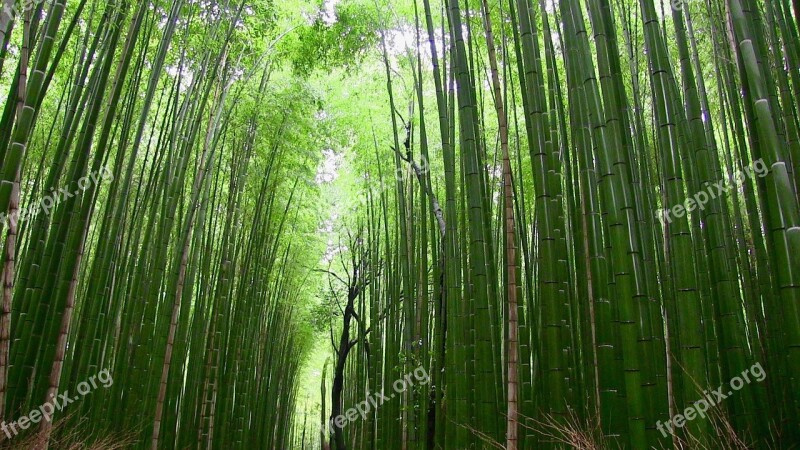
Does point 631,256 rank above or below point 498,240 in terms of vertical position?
below

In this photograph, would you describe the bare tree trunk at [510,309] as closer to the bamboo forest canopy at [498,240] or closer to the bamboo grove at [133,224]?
the bamboo forest canopy at [498,240]

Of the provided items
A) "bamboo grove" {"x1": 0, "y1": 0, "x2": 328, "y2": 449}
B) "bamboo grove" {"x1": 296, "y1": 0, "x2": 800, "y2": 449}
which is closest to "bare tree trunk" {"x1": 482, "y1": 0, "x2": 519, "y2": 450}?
"bamboo grove" {"x1": 296, "y1": 0, "x2": 800, "y2": 449}

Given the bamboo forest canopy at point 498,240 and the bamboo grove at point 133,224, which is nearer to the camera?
the bamboo forest canopy at point 498,240

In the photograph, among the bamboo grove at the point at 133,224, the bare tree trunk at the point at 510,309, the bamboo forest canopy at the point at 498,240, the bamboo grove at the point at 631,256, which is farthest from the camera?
the bamboo grove at the point at 133,224

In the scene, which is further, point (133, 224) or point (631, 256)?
point (133, 224)

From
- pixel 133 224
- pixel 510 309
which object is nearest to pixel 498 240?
pixel 510 309

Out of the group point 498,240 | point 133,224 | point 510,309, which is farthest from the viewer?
point 498,240

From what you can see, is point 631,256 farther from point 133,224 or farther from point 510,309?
point 133,224

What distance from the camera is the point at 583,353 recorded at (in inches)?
100

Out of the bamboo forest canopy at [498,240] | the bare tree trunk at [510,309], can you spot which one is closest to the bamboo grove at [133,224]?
the bamboo forest canopy at [498,240]

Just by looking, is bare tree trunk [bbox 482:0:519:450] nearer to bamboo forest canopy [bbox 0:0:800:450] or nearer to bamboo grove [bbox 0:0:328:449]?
bamboo forest canopy [bbox 0:0:800:450]

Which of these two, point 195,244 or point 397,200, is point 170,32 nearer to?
point 195,244

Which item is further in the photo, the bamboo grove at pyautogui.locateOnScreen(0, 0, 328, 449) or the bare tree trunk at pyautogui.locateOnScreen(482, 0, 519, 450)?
the bamboo grove at pyautogui.locateOnScreen(0, 0, 328, 449)

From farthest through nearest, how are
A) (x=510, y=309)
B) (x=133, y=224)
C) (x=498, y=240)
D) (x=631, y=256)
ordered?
1. (x=498, y=240)
2. (x=133, y=224)
3. (x=510, y=309)
4. (x=631, y=256)
